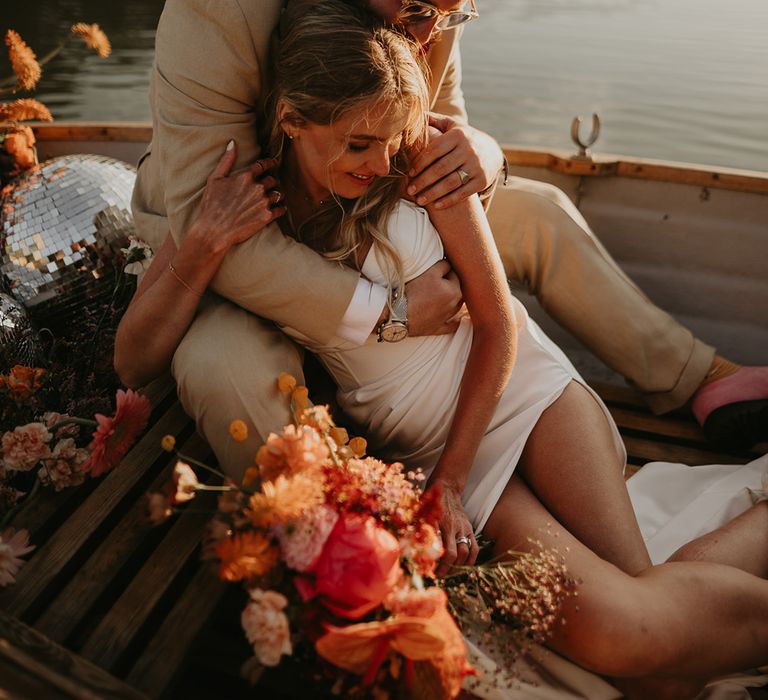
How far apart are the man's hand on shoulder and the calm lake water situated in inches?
130

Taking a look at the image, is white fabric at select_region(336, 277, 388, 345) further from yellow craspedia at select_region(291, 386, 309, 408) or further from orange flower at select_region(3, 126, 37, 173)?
orange flower at select_region(3, 126, 37, 173)

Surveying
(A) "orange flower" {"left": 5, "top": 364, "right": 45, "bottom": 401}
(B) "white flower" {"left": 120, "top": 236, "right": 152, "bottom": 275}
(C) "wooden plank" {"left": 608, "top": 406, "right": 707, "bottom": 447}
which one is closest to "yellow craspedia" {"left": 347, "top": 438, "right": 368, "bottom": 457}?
(A) "orange flower" {"left": 5, "top": 364, "right": 45, "bottom": 401}

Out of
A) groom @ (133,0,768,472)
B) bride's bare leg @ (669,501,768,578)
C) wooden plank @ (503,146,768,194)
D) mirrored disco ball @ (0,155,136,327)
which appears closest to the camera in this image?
groom @ (133,0,768,472)

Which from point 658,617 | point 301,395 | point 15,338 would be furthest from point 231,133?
point 658,617

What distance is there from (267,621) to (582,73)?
17.6 feet

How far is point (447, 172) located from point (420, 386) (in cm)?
46

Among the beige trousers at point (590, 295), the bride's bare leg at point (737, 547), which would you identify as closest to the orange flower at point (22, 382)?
the beige trousers at point (590, 295)

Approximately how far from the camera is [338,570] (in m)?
0.96

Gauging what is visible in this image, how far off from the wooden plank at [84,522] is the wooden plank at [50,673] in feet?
0.93

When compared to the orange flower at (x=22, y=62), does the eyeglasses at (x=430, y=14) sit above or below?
above

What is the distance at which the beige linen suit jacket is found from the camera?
1.45 m

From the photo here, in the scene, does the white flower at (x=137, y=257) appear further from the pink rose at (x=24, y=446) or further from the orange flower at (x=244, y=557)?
the orange flower at (x=244, y=557)

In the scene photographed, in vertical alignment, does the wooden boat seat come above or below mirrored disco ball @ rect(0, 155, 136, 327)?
below

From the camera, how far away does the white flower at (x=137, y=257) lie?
205 cm
